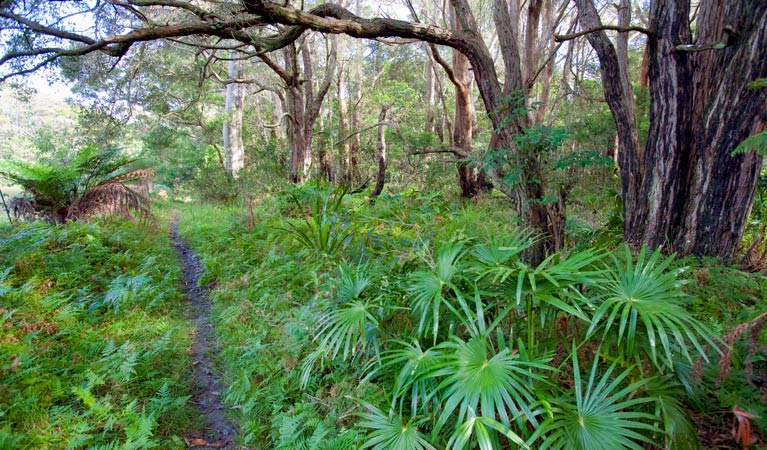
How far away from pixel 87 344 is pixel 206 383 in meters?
1.08

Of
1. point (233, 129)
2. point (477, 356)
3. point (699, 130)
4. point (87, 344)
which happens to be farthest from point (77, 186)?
point (233, 129)

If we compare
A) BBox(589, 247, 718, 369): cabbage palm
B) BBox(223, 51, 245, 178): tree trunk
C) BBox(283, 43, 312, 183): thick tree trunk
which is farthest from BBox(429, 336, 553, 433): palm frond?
BBox(223, 51, 245, 178): tree trunk

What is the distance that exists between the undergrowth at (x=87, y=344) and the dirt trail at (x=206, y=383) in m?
0.11

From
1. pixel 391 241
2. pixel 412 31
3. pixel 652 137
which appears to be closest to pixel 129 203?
pixel 391 241

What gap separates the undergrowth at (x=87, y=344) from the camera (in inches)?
104

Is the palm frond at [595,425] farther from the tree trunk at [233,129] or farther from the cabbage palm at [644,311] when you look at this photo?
the tree trunk at [233,129]

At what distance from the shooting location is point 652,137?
4305 mm

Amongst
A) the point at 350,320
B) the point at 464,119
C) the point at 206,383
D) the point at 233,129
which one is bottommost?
the point at 206,383

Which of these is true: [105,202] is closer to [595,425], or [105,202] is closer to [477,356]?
[477,356]

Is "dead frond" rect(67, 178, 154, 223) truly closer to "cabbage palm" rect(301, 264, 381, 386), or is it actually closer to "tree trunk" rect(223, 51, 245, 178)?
"cabbage palm" rect(301, 264, 381, 386)

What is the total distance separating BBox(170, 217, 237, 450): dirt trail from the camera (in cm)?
286

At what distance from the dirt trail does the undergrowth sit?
11cm

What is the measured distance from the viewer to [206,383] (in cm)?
347

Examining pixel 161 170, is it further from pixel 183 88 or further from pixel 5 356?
pixel 5 356
